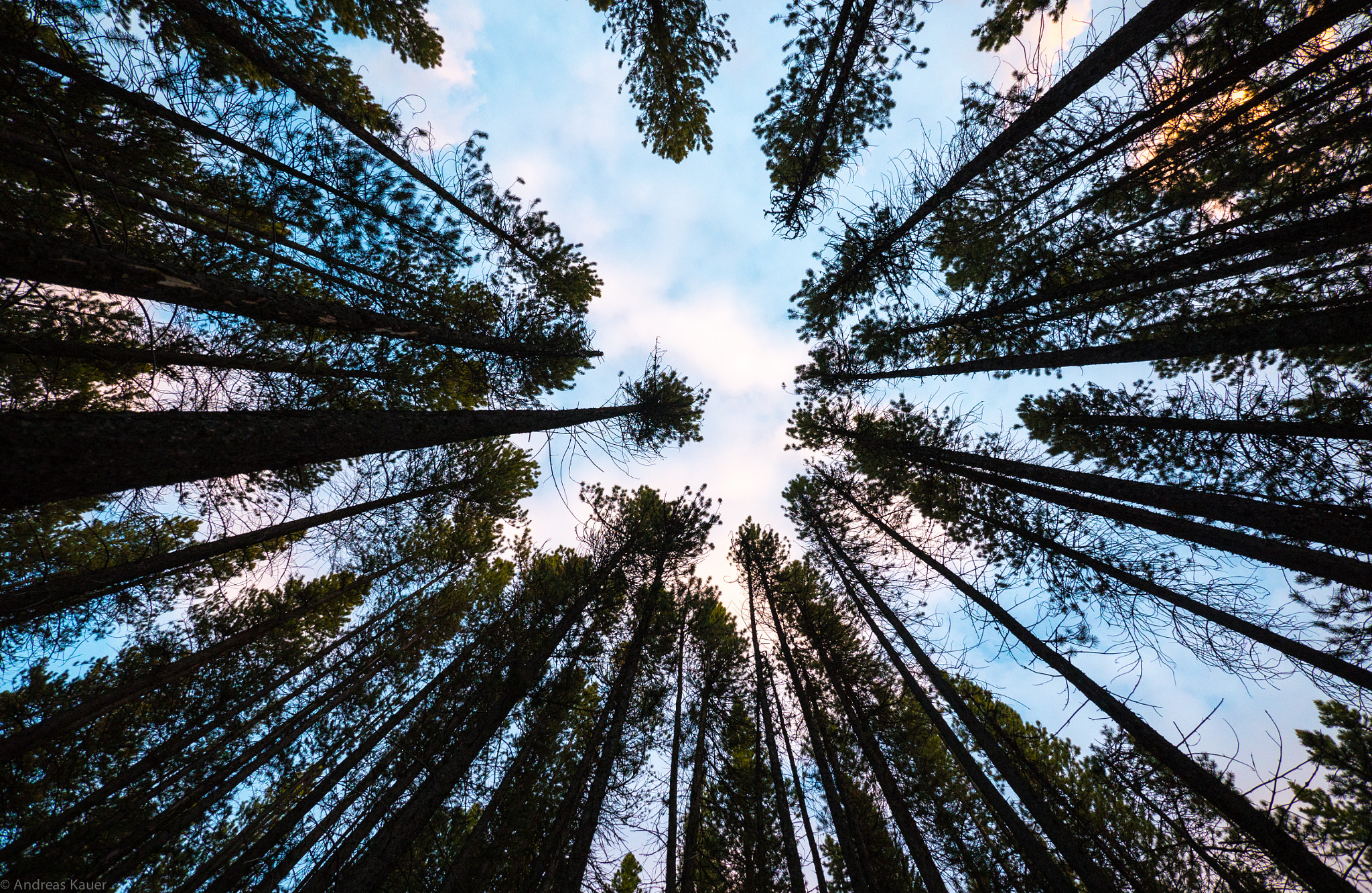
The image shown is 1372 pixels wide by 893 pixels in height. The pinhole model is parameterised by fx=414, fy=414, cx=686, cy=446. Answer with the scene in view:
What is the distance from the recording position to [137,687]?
627cm

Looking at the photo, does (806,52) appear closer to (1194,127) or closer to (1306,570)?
(1194,127)

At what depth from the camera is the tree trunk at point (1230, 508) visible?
11.3 ft

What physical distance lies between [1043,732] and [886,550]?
5.95m

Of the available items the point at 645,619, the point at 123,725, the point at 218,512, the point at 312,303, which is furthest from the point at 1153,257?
the point at 123,725

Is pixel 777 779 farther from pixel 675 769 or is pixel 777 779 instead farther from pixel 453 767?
pixel 453 767

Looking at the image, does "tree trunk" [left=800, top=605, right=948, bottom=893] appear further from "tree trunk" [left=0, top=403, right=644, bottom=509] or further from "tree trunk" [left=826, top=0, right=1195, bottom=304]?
"tree trunk" [left=826, top=0, right=1195, bottom=304]

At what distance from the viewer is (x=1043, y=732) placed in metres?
10.1

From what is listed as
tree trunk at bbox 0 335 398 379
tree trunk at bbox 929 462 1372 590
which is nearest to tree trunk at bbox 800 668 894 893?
tree trunk at bbox 929 462 1372 590

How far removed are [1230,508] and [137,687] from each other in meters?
14.0

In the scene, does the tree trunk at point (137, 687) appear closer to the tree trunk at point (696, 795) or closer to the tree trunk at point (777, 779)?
the tree trunk at point (696, 795)

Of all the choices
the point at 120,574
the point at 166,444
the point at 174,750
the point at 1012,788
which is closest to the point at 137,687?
the point at 174,750

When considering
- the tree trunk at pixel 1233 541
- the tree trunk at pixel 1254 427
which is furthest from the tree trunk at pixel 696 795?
the tree trunk at pixel 1254 427

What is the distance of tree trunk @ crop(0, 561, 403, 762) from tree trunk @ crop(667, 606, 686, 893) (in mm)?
7717

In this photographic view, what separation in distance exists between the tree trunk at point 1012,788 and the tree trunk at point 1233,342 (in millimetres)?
5329
